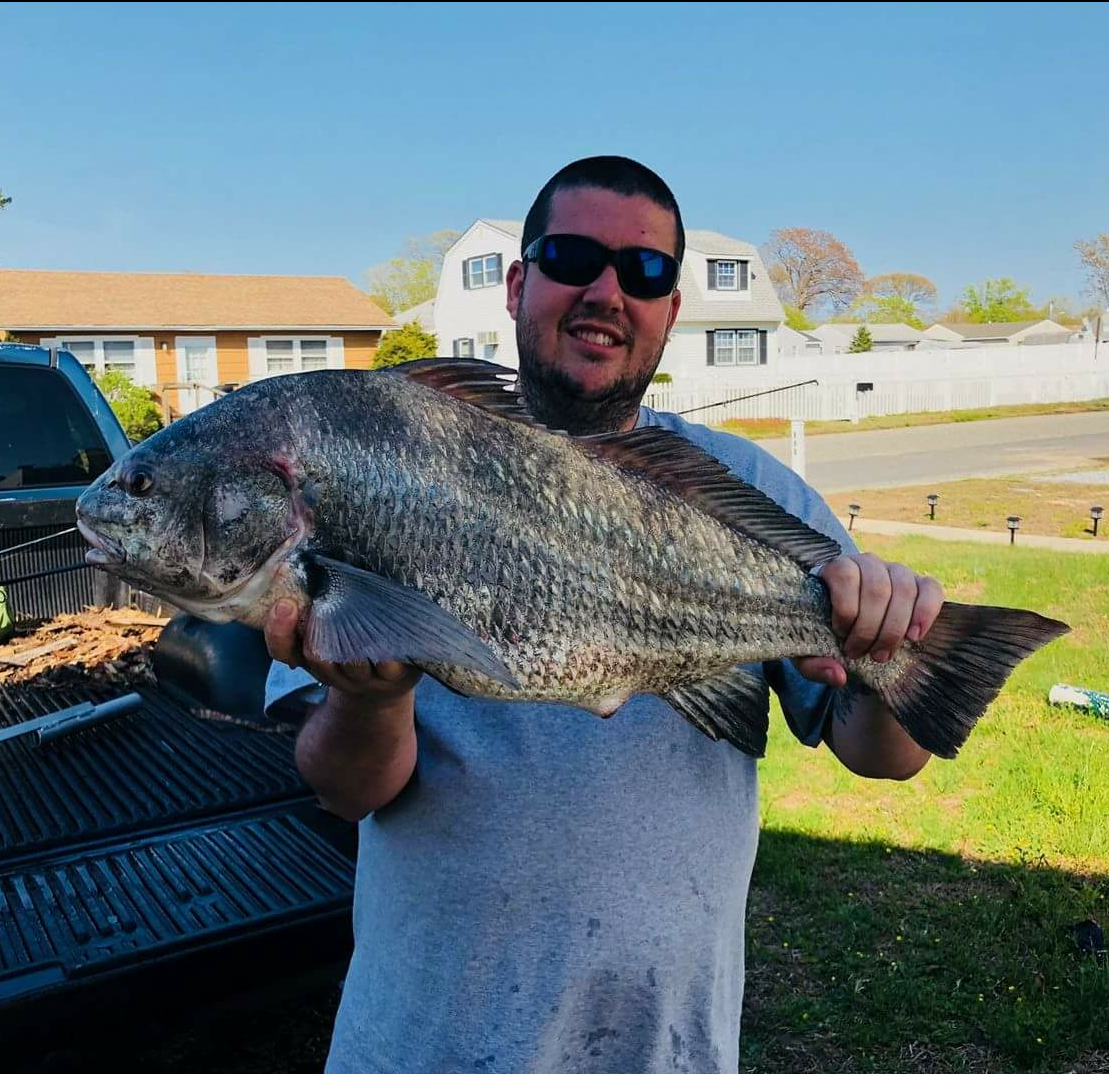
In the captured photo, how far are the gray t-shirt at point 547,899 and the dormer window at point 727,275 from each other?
42.7 m

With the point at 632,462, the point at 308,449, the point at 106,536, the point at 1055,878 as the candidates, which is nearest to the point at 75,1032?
the point at 106,536

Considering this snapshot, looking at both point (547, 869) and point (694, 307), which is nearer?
point (547, 869)

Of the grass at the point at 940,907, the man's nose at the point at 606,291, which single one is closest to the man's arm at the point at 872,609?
the man's nose at the point at 606,291

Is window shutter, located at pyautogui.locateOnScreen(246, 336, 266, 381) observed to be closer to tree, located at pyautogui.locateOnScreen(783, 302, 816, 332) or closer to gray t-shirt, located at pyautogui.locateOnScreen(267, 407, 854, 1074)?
gray t-shirt, located at pyautogui.locateOnScreen(267, 407, 854, 1074)

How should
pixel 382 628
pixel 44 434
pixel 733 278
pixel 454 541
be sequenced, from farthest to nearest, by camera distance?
1. pixel 733 278
2. pixel 44 434
3. pixel 454 541
4. pixel 382 628

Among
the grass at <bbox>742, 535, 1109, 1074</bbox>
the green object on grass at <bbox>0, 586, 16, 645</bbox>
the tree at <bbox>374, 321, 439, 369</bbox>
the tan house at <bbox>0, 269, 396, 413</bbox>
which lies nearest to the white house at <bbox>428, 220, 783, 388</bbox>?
the tree at <bbox>374, 321, 439, 369</bbox>

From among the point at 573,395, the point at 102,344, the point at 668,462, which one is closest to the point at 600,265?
the point at 573,395

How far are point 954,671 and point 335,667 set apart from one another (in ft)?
3.81

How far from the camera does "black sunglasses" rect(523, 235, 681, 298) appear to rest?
227 centimetres

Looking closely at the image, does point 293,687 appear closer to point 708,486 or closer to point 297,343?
point 708,486

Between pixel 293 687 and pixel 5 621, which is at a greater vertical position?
pixel 293 687

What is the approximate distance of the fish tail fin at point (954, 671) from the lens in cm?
201

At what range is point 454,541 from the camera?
1727mm

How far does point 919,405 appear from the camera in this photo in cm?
3941
